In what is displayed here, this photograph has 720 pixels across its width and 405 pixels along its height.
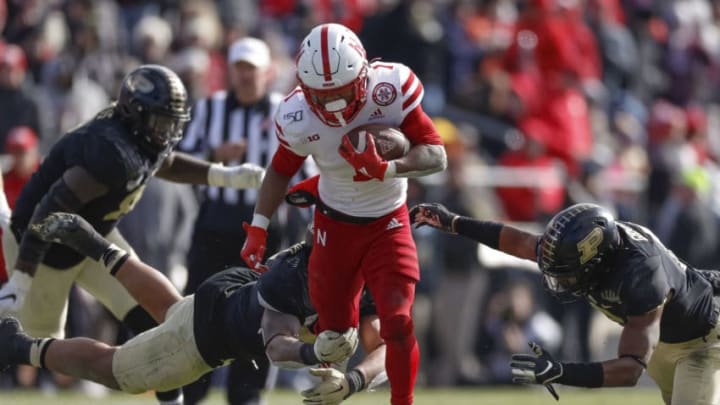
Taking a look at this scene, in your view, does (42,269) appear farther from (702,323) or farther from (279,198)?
(702,323)

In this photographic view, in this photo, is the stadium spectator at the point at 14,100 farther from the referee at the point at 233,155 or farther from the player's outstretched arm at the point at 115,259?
the player's outstretched arm at the point at 115,259

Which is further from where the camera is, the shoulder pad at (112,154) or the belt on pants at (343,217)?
the shoulder pad at (112,154)

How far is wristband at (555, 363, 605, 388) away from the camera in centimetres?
627

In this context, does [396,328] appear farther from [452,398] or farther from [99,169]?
[452,398]

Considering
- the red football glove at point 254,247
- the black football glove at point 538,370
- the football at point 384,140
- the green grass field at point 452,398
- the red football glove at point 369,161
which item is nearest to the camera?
the black football glove at point 538,370

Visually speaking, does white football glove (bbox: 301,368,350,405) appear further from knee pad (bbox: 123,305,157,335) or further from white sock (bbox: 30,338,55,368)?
knee pad (bbox: 123,305,157,335)

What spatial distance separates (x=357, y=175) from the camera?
6.84 m

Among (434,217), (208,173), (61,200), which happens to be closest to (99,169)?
(61,200)

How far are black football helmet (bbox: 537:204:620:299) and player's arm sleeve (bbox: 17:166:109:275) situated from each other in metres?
2.21

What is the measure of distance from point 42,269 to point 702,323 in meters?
3.28

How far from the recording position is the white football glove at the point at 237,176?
795 centimetres

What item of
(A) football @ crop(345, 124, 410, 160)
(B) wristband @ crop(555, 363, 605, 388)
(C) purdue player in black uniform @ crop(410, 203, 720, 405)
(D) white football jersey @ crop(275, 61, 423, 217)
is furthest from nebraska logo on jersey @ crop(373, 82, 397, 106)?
(B) wristband @ crop(555, 363, 605, 388)

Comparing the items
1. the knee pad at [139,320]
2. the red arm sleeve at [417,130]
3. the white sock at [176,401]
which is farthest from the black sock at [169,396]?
the red arm sleeve at [417,130]

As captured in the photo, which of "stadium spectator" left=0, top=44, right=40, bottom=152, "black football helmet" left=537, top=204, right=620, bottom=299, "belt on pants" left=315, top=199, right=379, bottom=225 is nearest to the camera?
"black football helmet" left=537, top=204, right=620, bottom=299
